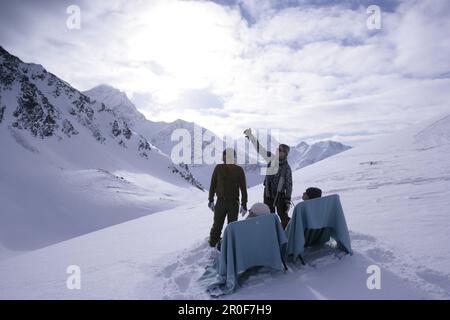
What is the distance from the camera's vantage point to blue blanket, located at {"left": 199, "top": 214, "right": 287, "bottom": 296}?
5.42 metres

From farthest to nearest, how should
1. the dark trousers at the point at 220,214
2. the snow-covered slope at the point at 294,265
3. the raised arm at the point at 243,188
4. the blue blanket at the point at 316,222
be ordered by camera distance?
the raised arm at the point at 243,188 → the dark trousers at the point at 220,214 → the blue blanket at the point at 316,222 → the snow-covered slope at the point at 294,265

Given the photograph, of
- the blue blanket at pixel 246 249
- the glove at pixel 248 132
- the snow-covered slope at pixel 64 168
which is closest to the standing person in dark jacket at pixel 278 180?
the glove at pixel 248 132

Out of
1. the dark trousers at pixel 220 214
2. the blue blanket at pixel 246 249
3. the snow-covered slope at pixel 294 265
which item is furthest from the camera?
the dark trousers at pixel 220 214

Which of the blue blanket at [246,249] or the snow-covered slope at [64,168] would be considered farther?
the snow-covered slope at [64,168]

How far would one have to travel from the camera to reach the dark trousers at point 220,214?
756cm

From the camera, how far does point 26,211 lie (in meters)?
48.5

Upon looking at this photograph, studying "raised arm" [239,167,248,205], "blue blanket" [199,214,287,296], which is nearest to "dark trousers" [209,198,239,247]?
Result: "raised arm" [239,167,248,205]

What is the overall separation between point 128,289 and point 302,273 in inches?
115

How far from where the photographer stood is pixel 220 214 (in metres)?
7.63

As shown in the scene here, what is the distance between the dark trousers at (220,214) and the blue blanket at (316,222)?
6.34 ft

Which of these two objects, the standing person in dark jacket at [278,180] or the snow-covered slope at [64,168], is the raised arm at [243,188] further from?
the snow-covered slope at [64,168]

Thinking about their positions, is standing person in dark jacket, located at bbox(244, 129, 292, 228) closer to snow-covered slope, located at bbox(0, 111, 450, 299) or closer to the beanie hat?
the beanie hat
